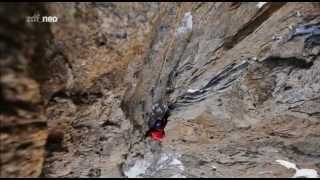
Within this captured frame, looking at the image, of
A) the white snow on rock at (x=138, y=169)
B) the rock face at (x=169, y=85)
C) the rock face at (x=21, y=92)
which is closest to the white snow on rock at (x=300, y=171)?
the rock face at (x=169, y=85)

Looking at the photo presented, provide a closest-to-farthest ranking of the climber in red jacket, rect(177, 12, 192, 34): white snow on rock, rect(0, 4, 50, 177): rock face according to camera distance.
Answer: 1. rect(0, 4, 50, 177): rock face
2. rect(177, 12, 192, 34): white snow on rock
3. the climber in red jacket

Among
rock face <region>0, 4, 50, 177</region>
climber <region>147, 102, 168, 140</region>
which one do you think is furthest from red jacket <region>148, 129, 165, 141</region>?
rock face <region>0, 4, 50, 177</region>

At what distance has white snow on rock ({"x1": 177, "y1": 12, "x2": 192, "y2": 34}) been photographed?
11.2ft

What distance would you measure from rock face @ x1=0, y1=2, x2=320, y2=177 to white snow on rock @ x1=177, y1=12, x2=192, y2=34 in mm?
12

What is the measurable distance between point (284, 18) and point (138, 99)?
1.80 metres

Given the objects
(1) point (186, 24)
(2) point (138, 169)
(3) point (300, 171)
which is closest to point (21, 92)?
(1) point (186, 24)

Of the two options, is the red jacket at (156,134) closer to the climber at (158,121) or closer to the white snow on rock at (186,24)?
the climber at (158,121)

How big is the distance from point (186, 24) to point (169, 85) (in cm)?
98

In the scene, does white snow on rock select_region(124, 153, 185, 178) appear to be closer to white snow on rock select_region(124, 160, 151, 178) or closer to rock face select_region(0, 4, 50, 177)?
white snow on rock select_region(124, 160, 151, 178)

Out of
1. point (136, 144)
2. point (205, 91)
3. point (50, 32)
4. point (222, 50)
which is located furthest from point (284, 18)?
point (136, 144)

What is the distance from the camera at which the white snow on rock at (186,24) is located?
11.2 feet

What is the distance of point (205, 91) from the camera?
443cm

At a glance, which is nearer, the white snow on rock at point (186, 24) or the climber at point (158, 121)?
the white snow on rock at point (186, 24)

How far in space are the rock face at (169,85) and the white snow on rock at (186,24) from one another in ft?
0.04
